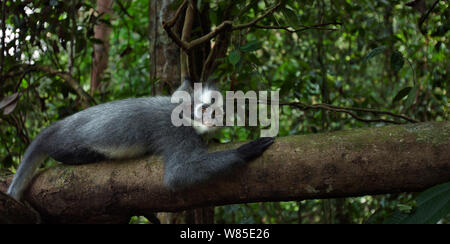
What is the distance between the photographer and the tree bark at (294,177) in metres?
2.12

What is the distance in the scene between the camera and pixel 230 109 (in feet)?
11.1

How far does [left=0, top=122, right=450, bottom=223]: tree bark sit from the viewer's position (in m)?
2.12

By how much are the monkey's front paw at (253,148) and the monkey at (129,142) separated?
0.04 ft

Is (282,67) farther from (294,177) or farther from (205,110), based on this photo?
(294,177)

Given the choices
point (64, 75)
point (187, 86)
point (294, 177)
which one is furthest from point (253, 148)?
point (64, 75)

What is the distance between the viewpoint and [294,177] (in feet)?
7.19

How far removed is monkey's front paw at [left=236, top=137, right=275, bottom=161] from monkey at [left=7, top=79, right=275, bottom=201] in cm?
1

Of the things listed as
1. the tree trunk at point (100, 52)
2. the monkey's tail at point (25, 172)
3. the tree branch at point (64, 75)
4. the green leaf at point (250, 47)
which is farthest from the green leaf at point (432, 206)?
the tree trunk at point (100, 52)

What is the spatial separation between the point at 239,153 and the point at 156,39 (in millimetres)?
2082

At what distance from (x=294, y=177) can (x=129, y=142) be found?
4.48 ft

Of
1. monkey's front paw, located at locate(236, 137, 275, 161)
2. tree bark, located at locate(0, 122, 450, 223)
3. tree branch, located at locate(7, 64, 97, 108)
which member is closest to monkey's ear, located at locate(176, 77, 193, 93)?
tree bark, located at locate(0, 122, 450, 223)

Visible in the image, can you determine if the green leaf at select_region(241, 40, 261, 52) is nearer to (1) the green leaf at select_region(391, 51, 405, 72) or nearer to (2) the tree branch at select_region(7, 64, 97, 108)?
(1) the green leaf at select_region(391, 51, 405, 72)
